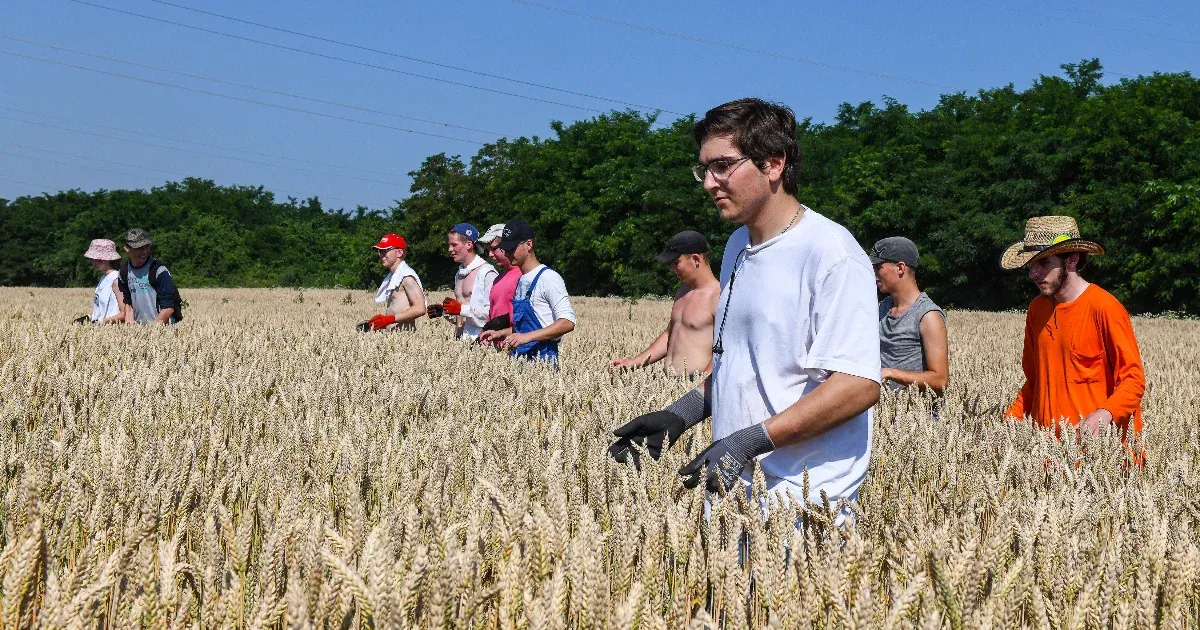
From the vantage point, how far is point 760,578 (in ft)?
5.77

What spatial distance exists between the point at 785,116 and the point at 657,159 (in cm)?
4720

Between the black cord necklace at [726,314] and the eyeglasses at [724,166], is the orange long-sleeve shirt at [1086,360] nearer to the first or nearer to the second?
the black cord necklace at [726,314]

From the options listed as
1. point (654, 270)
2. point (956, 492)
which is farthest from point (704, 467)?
point (654, 270)

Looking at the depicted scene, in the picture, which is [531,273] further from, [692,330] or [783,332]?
[783,332]

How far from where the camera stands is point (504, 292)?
6562 mm

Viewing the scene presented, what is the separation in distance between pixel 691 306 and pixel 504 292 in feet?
4.58

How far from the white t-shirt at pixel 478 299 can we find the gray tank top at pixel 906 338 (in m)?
2.78

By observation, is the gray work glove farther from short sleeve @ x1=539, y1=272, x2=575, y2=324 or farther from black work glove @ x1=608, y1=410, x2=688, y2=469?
short sleeve @ x1=539, y1=272, x2=575, y2=324

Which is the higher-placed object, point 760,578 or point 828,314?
point 828,314

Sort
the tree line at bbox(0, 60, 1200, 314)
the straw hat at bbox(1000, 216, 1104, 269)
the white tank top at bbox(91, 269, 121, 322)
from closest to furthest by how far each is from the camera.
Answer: the straw hat at bbox(1000, 216, 1104, 269) < the white tank top at bbox(91, 269, 121, 322) < the tree line at bbox(0, 60, 1200, 314)

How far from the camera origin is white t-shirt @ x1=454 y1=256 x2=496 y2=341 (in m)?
7.03

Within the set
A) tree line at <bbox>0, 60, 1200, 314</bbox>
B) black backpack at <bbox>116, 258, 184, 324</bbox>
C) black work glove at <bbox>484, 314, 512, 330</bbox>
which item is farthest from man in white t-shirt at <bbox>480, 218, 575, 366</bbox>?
tree line at <bbox>0, 60, 1200, 314</bbox>

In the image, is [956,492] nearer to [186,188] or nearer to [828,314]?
[828,314]

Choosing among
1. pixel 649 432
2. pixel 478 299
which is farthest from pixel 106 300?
pixel 649 432
